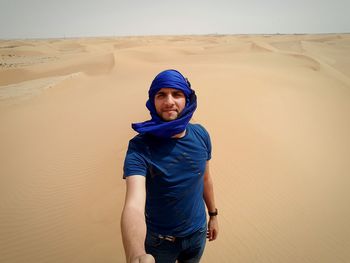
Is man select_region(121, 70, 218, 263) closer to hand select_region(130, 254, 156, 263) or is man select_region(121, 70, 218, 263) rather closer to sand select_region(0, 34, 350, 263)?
hand select_region(130, 254, 156, 263)

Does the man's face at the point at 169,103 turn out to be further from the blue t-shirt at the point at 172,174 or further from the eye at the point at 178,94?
the blue t-shirt at the point at 172,174

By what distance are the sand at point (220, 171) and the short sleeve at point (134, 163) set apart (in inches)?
93.8

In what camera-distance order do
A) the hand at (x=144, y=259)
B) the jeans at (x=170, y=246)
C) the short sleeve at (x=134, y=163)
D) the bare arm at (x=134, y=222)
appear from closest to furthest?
1. the hand at (x=144, y=259)
2. the bare arm at (x=134, y=222)
3. the short sleeve at (x=134, y=163)
4. the jeans at (x=170, y=246)

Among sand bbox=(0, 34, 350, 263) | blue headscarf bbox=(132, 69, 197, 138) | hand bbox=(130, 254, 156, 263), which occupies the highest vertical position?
blue headscarf bbox=(132, 69, 197, 138)

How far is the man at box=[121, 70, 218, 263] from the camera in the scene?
157 centimetres

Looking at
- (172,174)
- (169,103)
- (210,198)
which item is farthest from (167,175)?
→ (210,198)

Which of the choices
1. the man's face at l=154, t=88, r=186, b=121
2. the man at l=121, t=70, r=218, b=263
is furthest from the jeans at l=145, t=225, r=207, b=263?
the man's face at l=154, t=88, r=186, b=121

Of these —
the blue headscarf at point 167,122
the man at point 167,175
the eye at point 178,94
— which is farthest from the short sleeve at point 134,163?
the eye at point 178,94

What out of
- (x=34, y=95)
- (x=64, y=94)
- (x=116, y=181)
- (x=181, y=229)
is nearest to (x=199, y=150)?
(x=181, y=229)

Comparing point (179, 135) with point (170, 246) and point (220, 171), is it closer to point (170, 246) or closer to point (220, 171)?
point (170, 246)

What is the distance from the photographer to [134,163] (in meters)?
1.59

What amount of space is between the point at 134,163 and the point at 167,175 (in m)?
0.23

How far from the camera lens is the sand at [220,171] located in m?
3.73

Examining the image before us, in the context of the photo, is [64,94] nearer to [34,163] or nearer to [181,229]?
[34,163]
